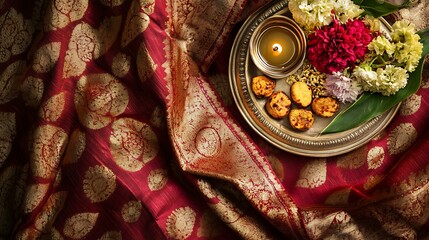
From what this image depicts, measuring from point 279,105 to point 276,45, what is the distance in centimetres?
13

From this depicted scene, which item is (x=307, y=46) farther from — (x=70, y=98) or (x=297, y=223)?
(x=70, y=98)

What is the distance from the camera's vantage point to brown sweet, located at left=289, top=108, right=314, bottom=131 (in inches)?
45.6

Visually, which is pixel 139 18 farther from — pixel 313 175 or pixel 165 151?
pixel 313 175

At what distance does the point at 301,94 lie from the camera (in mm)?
1161

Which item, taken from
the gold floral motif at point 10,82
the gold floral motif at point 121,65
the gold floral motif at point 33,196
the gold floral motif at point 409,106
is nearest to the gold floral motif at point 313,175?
the gold floral motif at point 409,106

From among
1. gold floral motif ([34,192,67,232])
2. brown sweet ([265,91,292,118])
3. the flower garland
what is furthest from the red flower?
gold floral motif ([34,192,67,232])

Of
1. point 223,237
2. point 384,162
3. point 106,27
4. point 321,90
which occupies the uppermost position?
point 106,27

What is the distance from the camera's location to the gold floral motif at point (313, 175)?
1184mm

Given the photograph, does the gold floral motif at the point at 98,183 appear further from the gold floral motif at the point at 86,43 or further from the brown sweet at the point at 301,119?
the brown sweet at the point at 301,119

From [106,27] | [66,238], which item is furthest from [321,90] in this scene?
[66,238]

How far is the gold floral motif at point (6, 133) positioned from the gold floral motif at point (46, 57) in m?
0.12

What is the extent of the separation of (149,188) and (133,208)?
0.17 ft

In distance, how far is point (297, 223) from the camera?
1.12 metres

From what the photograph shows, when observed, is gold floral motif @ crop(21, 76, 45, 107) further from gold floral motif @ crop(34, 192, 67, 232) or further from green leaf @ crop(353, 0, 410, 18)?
green leaf @ crop(353, 0, 410, 18)
